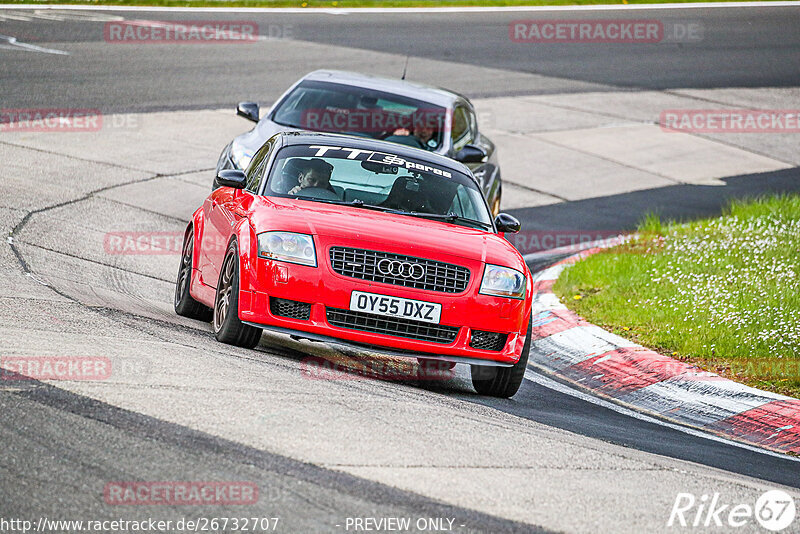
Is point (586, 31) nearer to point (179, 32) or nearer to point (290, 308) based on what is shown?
point (179, 32)

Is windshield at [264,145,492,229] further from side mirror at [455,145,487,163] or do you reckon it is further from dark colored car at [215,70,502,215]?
dark colored car at [215,70,502,215]

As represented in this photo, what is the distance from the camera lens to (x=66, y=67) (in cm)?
1991

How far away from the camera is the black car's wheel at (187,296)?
884 cm

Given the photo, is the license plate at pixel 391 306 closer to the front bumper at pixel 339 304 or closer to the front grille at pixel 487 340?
the front bumper at pixel 339 304

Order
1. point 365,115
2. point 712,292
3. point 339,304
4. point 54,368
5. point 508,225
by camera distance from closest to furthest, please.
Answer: point 54,368 < point 339,304 < point 508,225 < point 712,292 < point 365,115

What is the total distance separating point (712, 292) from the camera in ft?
34.6

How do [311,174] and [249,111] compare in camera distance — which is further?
[249,111]

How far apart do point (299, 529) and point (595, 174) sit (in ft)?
45.4

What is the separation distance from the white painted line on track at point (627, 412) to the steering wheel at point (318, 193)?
6.67 feet

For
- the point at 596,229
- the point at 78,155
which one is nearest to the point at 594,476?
the point at 596,229

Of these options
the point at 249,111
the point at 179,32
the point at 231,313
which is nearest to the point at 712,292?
the point at 231,313

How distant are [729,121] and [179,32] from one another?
37.1 ft

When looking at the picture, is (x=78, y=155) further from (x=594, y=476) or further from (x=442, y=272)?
(x=594, y=476)

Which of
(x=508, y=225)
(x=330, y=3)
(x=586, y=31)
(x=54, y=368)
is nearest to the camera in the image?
(x=54, y=368)
